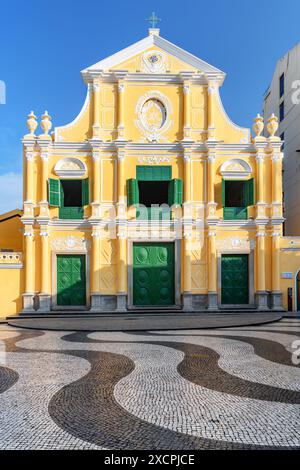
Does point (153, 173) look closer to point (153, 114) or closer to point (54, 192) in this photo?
point (153, 114)

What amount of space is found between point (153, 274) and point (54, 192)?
6.48m

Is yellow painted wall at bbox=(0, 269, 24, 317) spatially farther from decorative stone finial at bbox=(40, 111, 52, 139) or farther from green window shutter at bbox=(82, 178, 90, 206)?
decorative stone finial at bbox=(40, 111, 52, 139)

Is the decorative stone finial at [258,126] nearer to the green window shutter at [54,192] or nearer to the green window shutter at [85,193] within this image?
the green window shutter at [85,193]

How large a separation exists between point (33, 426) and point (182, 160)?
53.5 feet

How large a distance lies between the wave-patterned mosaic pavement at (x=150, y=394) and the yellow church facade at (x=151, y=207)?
785 centimetres

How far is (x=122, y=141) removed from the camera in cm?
1902

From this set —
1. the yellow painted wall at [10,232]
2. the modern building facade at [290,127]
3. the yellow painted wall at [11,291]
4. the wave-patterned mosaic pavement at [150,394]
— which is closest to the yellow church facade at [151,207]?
the yellow painted wall at [11,291]

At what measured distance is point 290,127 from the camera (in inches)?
1067

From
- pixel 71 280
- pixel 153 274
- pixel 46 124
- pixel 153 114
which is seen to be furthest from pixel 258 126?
pixel 71 280

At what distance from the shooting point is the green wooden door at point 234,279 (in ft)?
63.7

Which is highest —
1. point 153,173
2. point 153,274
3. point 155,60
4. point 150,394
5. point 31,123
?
point 155,60

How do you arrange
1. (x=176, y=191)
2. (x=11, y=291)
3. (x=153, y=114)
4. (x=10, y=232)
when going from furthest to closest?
1. (x=10, y=232)
2. (x=153, y=114)
3. (x=176, y=191)
4. (x=11, y=291)

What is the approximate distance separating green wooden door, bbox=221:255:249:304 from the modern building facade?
7.65 metres

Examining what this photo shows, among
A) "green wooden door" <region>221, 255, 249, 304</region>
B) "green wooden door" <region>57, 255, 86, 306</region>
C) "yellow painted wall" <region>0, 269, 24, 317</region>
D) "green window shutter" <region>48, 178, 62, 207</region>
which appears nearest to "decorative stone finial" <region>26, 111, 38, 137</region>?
"green window shutter" <region>48, 178, 62, 207</region>
